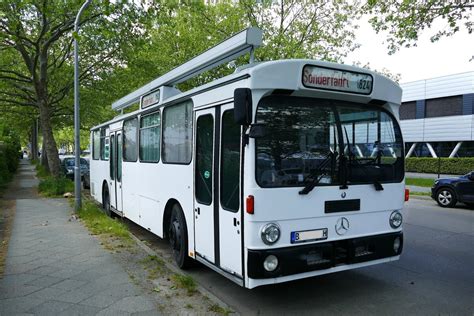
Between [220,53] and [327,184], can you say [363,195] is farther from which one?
[220,53]

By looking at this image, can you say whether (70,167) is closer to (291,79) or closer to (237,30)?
(237,30)

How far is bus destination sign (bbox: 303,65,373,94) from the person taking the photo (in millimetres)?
4340

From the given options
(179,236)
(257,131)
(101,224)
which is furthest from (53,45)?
(257,131)

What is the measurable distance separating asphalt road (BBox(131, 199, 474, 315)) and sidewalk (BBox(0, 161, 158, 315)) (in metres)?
1.18

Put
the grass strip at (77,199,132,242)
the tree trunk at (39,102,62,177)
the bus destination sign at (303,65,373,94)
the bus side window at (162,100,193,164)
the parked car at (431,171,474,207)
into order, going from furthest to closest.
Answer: the tree trunk at (39,102,62,177), the parked car at (431,171,474,207), the grass strip at (77,199,132,242), the bus side window at (162,100,193,164), the bus destination sign at (303,65,373,94)

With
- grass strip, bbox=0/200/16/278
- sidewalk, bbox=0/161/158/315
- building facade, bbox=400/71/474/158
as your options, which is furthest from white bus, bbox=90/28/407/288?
building facade, bbox=400/71/474/158

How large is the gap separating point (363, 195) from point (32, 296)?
4.25 metres

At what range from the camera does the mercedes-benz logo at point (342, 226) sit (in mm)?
4535

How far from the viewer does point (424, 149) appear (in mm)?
37031

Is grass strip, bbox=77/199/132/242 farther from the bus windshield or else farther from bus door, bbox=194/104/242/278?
the bus windshield

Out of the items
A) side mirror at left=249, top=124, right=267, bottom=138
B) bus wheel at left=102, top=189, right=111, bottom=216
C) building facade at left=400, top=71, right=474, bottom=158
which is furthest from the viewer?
building facade at left=400, top=71, right=474, bottom=158

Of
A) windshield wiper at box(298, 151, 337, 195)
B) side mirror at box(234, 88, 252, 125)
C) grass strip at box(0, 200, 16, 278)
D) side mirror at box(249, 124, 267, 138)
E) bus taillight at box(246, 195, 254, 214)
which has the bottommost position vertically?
grass strip at box(0, 200, 16, 278)

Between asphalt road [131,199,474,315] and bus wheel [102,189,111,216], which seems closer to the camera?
asphalt road [131,199,474,315]

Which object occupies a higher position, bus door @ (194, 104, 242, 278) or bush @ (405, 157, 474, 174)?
bus door @ (194, 104, 242, 278)
